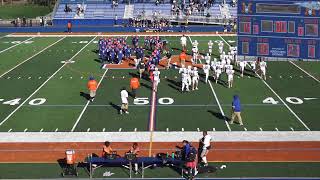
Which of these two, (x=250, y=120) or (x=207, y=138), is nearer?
(x=207, y=138)

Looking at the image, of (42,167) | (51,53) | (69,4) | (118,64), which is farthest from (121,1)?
(42,167)

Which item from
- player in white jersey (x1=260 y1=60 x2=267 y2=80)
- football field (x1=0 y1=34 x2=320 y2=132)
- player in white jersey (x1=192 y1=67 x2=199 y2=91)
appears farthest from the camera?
player in white jersey (x1=260 y1=60 x2=267 y2=80)

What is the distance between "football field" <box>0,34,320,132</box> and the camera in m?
18.5

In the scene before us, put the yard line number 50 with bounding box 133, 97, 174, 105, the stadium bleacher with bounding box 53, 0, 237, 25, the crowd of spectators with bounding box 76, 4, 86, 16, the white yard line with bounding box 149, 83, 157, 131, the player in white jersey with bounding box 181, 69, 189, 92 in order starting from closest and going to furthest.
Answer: the white yard line with bounding box 149, 83, 157, 131, the yard line number 50 with bounding box 133, 97, 174, 105, the player in white jersey with bounding box 181, 69, 189, 92, the stadium bleacher with bounding box 53, 0, 237, 25, the crowd of spectators with bounding box 76, 4, 86, 16

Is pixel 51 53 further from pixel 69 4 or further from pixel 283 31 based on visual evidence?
pixel 69 4

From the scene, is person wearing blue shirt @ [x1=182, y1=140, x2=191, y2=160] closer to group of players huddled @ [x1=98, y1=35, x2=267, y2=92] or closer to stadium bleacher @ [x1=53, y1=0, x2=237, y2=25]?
group of players huddled @ [x1=98, y1=35, x2=267, y2=92]

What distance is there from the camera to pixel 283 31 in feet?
61.7

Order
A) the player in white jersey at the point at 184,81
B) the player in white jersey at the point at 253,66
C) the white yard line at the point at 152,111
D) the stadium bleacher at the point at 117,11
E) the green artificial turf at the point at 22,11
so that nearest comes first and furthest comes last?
the white yard line at the point at 152,111 → the player in white jersey at the point at 184,81 → the player in white jersey at the point at 253,66 → the stadium bleacher at the point at 117,11 → the green artificial turf at the point at 22,11

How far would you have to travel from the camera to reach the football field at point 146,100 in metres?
18.5

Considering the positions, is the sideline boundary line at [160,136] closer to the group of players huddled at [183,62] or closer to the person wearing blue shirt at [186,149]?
the person wearing blue shirt at [186,149]

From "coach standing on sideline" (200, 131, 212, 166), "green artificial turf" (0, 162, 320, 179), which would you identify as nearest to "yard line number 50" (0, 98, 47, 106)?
"green artificial turf" (0, 162, 320, 179)

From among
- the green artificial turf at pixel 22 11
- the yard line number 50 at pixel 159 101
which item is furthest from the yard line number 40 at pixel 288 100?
the green artificial turf at pixel 22 11

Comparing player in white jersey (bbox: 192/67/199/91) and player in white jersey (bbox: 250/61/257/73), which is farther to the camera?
player in white jersey (bbox: 250/61/257/73)

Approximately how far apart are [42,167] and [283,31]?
921cm
